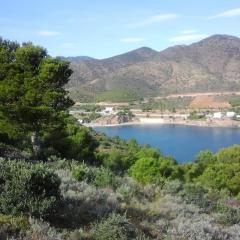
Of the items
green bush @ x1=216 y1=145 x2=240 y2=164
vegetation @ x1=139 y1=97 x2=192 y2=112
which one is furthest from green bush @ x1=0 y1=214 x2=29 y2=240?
vegetation @ x1=139 y1=97 x2=192 y2=112

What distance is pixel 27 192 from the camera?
251 inches

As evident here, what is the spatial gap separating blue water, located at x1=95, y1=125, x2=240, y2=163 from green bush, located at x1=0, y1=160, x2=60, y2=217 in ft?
220

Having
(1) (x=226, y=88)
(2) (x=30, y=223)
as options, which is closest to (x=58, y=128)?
(2) (x=30, y=223)

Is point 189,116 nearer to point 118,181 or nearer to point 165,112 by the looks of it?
point 165,112

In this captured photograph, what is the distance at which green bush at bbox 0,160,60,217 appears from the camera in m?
6.25

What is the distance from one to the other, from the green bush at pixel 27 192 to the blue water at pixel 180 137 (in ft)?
220

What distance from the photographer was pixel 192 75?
185 metres

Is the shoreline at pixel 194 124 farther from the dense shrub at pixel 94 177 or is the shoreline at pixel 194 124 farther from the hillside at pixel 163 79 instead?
the dense shrub at pixel 94 177

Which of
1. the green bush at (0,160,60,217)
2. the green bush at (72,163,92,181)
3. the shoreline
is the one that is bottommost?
the shoreline

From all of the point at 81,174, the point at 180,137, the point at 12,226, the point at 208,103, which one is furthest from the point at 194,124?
the point at 12,226

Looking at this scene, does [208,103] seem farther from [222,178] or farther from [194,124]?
[222,178]

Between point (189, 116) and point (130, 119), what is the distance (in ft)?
54.2

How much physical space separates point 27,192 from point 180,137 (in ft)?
327

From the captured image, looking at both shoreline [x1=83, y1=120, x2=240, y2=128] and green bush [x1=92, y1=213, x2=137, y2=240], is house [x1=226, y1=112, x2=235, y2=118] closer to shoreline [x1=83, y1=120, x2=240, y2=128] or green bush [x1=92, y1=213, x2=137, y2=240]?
shoreline [x1=83, y1=120, x2=240, y2=128]
